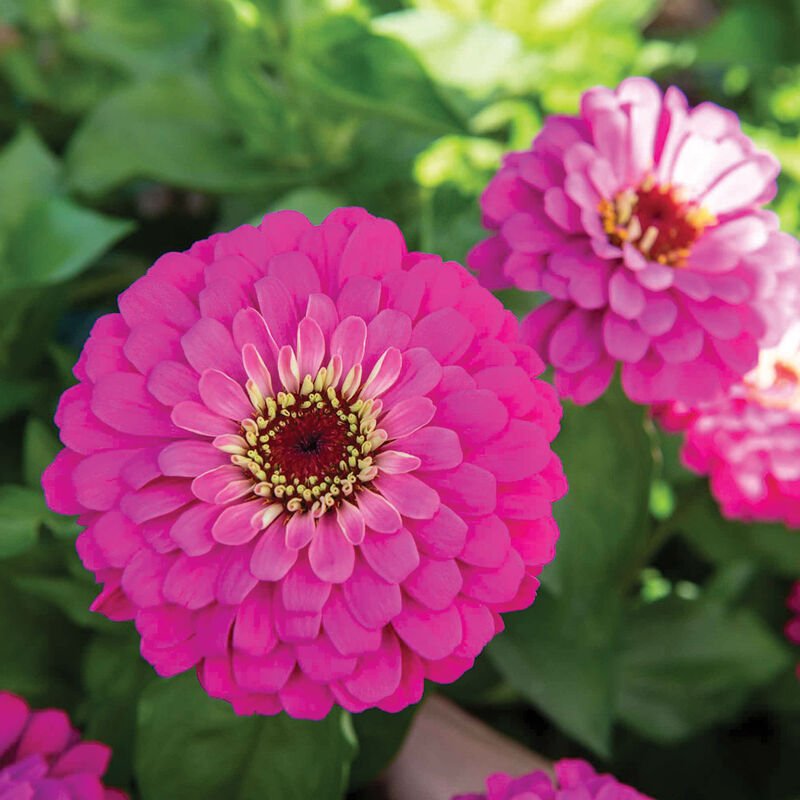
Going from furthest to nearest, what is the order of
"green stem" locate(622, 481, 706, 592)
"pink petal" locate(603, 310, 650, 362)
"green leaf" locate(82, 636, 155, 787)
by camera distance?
"green stem" locate(622, 481, 706, 592)
"green leaf" locate(82, 636, 155, 787)
"pink petal" locate(603, 310, 650, 362)

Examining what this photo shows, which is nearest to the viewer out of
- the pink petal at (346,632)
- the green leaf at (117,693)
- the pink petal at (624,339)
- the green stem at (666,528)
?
the pink petal at (346,632)

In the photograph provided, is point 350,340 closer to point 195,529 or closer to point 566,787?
point 195,529

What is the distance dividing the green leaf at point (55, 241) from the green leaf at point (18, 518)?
0.19 meters

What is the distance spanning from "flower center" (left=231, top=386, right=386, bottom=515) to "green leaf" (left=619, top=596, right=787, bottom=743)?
1.29 ft

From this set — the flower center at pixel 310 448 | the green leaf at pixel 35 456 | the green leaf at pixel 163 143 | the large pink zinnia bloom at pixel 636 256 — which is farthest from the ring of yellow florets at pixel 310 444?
the green leaf at pixel 163 143

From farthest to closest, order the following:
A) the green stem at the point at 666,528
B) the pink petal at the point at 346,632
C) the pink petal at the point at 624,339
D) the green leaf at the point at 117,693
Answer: the green stem at the point at 666,528 → the green leaf at the point at 117,693 → the pink petal at the point at 624,339 → the pink petal at the point at 346,632

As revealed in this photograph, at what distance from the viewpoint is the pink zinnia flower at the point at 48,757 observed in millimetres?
413

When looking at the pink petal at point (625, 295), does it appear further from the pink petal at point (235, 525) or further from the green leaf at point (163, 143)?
the green leaf at point (163, 143)

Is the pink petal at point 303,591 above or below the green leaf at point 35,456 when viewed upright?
above

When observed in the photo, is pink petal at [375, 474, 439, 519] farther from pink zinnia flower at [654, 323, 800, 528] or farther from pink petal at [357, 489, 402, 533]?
pink zinnia flower at [654, 323, 800, 528]

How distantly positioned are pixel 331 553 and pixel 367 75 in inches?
17.1

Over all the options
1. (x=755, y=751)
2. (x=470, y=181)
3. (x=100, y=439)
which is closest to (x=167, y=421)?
(x=100, y=439)

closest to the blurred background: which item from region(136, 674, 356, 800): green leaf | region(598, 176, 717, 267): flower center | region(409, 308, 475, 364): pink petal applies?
region(136, 674, 356, 800): green leaf

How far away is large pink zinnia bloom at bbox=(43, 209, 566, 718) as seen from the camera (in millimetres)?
350
